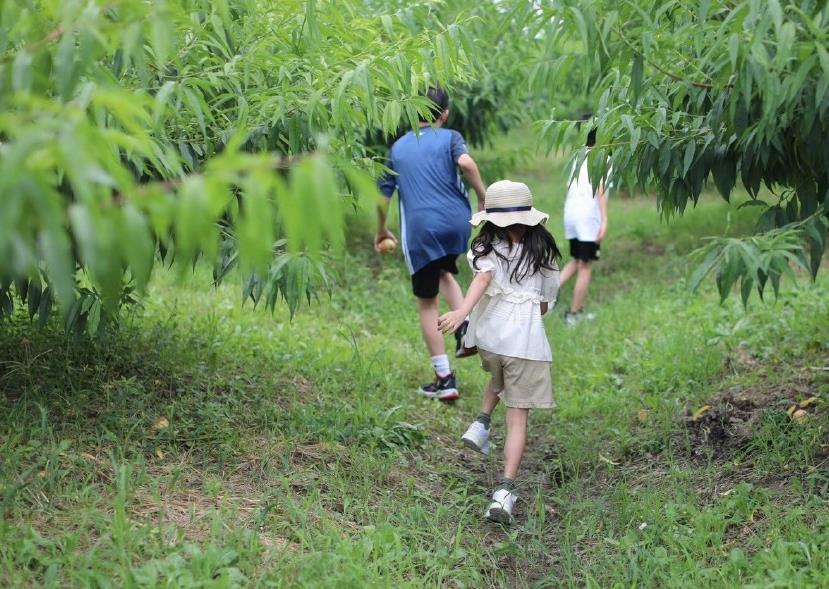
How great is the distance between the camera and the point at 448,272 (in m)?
5.90

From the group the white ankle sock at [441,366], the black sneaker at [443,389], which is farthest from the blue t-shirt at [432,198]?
the black sneaker at [443,389]

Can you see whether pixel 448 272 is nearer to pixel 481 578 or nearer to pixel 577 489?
pixel 577 489

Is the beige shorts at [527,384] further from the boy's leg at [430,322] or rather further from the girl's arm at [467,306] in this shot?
the boy's leg at [430,322]

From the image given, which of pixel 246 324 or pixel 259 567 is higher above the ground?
pixel 259 567

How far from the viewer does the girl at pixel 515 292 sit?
4.39 metres

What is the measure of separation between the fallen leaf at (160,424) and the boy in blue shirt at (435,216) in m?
1.80

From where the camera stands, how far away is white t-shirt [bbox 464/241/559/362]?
14.4ft

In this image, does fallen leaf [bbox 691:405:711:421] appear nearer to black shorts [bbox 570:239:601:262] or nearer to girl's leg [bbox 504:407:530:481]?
girl's leg [bbox 504:407:530:481]

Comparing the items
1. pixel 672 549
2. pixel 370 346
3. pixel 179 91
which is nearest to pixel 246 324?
pixel 370 346

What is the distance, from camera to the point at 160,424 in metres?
4.27

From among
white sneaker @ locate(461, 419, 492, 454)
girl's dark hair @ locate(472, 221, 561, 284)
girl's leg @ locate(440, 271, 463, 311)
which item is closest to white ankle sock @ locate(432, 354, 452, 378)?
girl's leg @ locate(440, 271, 463, 311)

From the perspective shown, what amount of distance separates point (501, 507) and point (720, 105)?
1.89 meters

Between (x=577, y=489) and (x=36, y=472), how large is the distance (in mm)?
2399

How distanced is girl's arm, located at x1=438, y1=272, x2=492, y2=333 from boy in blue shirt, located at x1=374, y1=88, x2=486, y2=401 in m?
1.36
